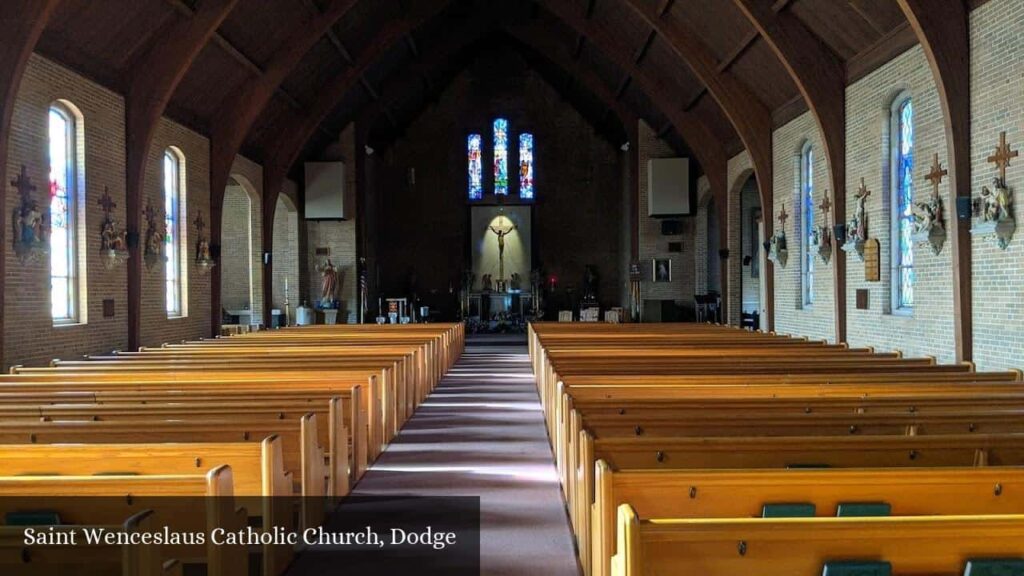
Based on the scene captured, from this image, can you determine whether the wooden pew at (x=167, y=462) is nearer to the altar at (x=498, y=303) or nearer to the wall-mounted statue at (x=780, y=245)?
the wall-mounted statue at (x=780, y=245)

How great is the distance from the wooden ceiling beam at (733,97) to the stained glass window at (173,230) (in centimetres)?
891

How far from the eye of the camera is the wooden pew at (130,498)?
3211mm

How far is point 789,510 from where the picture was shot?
9.75 ft

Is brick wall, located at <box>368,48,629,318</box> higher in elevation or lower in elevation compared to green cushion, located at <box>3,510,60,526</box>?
higher

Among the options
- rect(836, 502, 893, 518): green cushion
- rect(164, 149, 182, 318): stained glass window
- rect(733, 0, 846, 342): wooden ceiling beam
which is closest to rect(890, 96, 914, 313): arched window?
rect(733, 0, 846, 342): wooden ceiling beam

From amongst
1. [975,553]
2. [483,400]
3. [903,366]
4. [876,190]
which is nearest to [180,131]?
[483,400]

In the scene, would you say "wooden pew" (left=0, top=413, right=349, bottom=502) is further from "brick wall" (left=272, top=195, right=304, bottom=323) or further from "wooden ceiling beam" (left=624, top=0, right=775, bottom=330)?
"brick wall" (left=272, top=195, right=304, bottom=323)

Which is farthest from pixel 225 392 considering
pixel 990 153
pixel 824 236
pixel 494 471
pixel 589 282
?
pixel 589 282

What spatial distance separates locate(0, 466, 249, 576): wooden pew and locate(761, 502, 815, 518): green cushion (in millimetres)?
2082

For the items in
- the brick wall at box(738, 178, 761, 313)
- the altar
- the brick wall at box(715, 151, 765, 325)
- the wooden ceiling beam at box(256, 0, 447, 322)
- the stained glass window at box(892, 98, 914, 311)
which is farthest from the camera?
the altar

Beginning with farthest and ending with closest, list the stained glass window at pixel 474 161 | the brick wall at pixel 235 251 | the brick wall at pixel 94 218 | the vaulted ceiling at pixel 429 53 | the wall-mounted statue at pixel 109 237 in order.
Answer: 1. the stained glass window at pixel 474 161
2. the brick wall at pixel 235 251
3. the wall-mounted statue at pixel 109 237
4. the vaulted ceiling at pixel 429 53
5. the brick wall at pixel 94 218

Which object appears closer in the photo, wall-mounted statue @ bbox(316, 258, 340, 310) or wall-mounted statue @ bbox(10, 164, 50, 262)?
wall-mounted statue @ bbox(10, 164, 50, 262)

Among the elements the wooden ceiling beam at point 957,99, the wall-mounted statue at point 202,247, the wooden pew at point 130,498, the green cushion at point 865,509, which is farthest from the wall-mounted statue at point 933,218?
the wall-mounted statue at point 202,247

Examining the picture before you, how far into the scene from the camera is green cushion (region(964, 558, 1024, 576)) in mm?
2342
